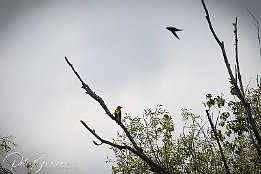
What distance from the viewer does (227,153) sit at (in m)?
15.5

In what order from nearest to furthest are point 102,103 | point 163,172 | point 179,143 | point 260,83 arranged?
point 163,172 < point 102,103 < point 260,83 < point 179,143

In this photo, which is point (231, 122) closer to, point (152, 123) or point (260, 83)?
point (152, 123)

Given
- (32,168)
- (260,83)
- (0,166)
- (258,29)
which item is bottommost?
(260,83)

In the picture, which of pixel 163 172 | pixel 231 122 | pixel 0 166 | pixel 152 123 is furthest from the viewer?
pixel 152 123

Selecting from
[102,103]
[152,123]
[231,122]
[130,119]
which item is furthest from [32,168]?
[102,103]

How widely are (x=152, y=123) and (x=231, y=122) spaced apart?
21.7 ft

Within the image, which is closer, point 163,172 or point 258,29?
point 163,172

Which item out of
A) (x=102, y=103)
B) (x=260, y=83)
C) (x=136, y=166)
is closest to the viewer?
(x=102, y=103)

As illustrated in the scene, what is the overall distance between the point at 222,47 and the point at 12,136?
63.3 feet

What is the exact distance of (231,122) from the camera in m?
11.1

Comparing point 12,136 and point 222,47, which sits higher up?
point 12,136

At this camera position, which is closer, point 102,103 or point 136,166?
point 102,103

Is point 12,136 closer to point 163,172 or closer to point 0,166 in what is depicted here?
point 0,166

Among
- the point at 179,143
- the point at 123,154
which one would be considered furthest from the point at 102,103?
the point at 123,154
